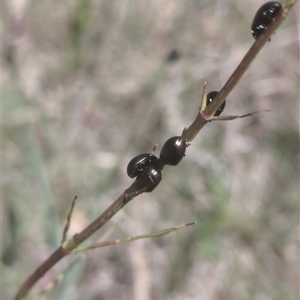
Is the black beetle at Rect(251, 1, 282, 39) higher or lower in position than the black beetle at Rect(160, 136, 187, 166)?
higher

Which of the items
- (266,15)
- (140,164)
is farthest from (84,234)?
(266,15)

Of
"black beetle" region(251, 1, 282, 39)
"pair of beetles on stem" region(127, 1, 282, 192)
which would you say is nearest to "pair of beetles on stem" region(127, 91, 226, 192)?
"pair of beetles on stem" region(127, 1, 282, 192)

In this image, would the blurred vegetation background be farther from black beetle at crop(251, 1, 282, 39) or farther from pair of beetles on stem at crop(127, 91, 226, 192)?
black beetle at crop(251, 1, 282, 39)

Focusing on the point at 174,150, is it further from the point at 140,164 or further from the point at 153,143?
the point at 153,143

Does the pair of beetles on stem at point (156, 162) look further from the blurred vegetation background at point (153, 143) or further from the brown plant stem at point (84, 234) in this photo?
the blurred vegetation background at point (153, 143)

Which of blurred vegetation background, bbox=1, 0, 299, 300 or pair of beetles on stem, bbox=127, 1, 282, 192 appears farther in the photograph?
blurred vegetation background, bbox=1, 0, 299, 300

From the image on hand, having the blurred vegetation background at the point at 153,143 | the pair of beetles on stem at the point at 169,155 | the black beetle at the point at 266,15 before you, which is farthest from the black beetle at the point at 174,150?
the blurred vegetation background at the point at 153,143
